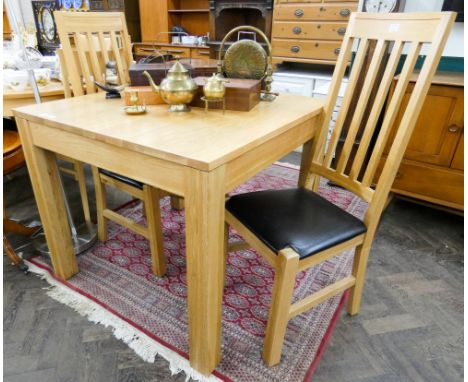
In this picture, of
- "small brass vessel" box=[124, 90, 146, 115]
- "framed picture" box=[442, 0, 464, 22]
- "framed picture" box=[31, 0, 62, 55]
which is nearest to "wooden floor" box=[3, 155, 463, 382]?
"small brass vessel" box=[124, 90, 146, 115]

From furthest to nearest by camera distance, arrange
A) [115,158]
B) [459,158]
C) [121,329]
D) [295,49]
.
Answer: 1. [295,49]
2. [459,158]
3. [121,329]
4. [115,158]

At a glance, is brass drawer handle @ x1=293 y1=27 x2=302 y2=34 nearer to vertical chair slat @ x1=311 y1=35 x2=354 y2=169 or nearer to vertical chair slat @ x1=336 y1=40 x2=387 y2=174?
vertical chair slat @ x1=311 y1=35 x2=354 y2=169

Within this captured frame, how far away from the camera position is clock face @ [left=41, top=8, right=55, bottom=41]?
15.8ft

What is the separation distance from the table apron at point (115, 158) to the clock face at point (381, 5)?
2.15 meters

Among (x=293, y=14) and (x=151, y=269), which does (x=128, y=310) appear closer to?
(x=151, y=269)

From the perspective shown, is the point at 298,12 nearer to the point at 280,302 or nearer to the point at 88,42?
the point at 88,42

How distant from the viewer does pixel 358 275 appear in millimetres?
1271

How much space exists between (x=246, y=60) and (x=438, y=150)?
131cm

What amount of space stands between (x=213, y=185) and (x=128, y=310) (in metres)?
0.87

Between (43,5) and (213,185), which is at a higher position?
(43,5)

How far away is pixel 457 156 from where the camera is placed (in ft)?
6.22

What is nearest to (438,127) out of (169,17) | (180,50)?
(180,50)

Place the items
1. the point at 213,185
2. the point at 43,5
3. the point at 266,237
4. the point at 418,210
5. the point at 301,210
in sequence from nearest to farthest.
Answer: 1. the point at 213,185
2. the point at 266,237
3. the point at 301,210
4. the point at 418,210
5. the point at 43,5

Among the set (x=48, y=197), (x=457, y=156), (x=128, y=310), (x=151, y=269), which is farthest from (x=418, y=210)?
(x=48, y=197)
